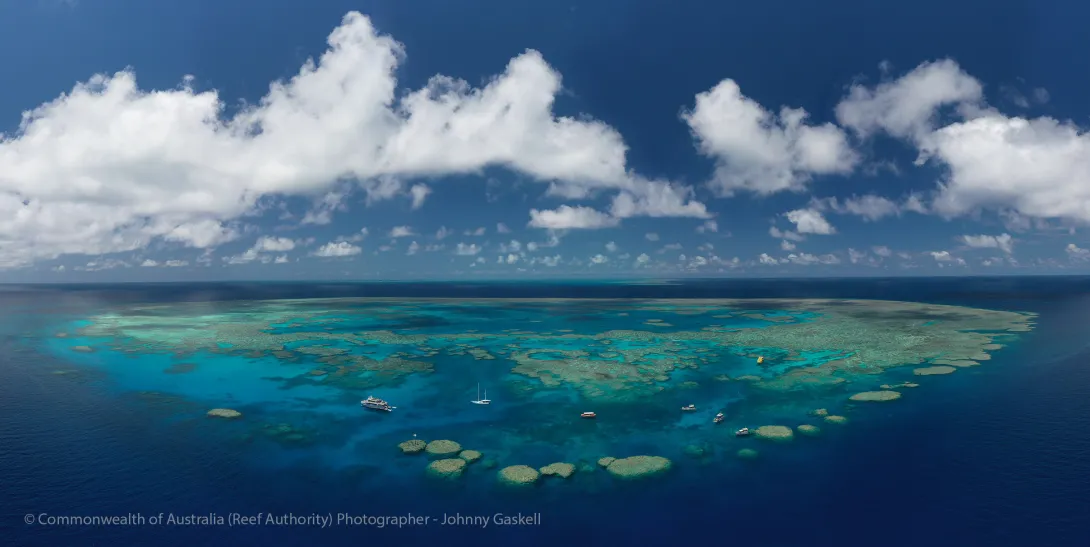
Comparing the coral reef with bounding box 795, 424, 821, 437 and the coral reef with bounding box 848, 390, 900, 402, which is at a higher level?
the coral reef with bounding box 848, 390, 900, 402

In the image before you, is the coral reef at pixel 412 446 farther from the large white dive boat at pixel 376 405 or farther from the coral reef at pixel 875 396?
the coral reef at pixel 875 396

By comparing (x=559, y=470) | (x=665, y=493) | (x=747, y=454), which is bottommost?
(x=665, y=493)

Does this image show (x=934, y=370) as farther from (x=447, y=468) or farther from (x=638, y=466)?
(x=447, y=468)

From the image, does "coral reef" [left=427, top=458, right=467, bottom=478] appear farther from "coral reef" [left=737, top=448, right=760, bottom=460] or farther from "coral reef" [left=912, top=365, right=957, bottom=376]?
"coral reef" [left=912, top=365, right=957, bottom=376]

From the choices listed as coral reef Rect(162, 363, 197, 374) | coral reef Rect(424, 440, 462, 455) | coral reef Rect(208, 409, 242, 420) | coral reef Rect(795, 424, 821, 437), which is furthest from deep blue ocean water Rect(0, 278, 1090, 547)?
coral reef Rect(162, 363, 197, 374)

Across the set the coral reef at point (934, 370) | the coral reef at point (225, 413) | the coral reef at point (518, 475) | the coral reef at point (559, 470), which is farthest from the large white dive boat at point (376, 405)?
the coral reef at point (934, 370)

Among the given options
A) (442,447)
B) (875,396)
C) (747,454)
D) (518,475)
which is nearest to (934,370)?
(875,396)
